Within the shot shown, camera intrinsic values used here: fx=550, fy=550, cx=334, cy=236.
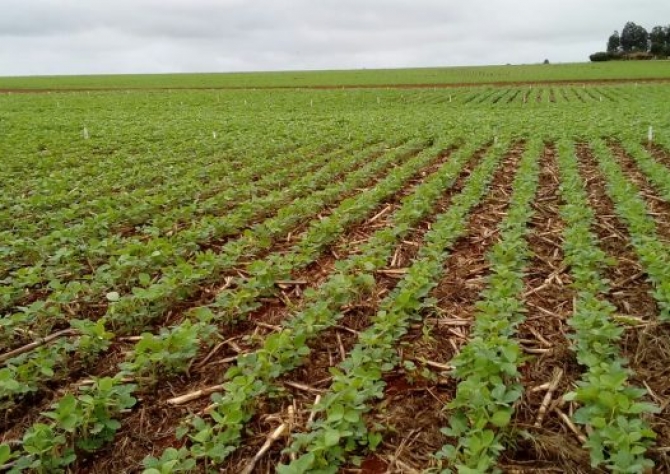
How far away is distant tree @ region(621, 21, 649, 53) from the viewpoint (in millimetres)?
110688

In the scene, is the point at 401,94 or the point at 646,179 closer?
the point at 646,179

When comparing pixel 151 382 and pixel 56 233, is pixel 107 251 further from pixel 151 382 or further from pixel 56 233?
pixel 151 382

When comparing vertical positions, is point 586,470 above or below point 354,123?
below

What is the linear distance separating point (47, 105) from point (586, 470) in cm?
3418

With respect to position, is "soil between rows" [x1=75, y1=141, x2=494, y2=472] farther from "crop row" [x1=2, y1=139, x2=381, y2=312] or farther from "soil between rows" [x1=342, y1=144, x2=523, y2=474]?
"crop row" [x1=2, y1=139, x2=381, y2=312]

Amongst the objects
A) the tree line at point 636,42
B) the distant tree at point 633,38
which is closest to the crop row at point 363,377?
the tree line at point 636,42

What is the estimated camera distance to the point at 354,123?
62.5 feet

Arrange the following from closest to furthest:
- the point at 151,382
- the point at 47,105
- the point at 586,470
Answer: the point at 586,470
the point at 151,382
the point at 47,105

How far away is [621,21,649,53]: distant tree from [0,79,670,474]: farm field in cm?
12234

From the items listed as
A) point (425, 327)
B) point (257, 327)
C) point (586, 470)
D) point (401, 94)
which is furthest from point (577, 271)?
point (401, 94)

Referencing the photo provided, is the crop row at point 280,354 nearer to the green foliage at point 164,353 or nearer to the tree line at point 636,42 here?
the green foliage at point 164,353

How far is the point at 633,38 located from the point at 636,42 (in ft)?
3.70

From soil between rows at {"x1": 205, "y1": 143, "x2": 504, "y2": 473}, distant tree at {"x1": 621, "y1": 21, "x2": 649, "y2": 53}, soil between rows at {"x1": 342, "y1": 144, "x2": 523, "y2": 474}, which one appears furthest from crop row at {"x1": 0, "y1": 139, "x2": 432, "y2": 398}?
distant tree at {"x1": 621, "y1": 21, "x2": 649, "y2": 53}

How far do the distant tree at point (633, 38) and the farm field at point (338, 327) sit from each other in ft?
401
